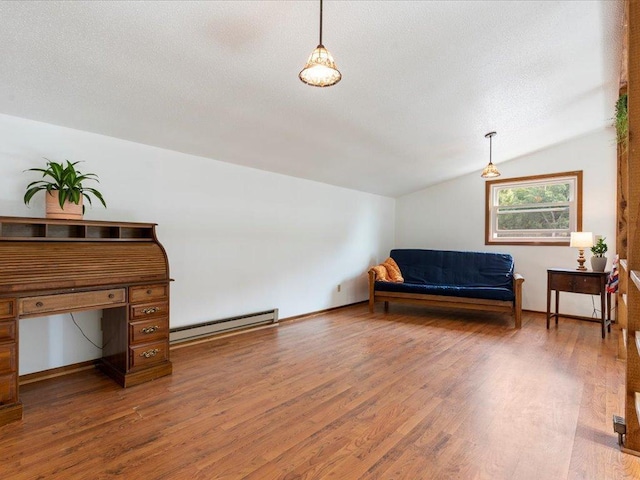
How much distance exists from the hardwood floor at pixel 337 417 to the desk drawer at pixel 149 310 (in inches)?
20.1

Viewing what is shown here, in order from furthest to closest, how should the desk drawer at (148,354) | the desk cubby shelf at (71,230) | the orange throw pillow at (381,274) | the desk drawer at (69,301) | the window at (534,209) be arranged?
1. the orange throw pillow at (381,274)
2. the window at (534,209)
3. the desk drawer at (148,354)
4. the desk cubby shelf at (71,230)
5. the desk drawer at (69,301)

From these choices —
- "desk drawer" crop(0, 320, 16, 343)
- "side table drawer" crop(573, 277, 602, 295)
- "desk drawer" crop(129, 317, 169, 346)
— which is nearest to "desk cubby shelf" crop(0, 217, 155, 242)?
"desk drawer" crop(0, 320, 16, 343)

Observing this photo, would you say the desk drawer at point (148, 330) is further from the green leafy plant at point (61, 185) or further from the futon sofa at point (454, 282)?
the futon sofa at point (454, 282)

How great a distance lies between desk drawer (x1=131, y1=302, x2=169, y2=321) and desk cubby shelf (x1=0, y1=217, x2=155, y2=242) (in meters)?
0.53

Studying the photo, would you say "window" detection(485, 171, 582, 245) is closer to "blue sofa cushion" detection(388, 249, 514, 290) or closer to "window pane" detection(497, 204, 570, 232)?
"window pane" detection(497, 204, 570, 232)

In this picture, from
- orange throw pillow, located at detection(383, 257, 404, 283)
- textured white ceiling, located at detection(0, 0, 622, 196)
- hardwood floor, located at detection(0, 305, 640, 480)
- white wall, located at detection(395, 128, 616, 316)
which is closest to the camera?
hardwood floor, located at detection(0, 305, 640, 480)

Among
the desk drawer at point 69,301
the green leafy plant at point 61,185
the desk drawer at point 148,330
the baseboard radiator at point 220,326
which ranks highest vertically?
the green leafy plant at point 61,185

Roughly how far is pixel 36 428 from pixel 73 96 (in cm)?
214

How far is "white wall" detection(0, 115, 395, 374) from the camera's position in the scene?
2.64 m

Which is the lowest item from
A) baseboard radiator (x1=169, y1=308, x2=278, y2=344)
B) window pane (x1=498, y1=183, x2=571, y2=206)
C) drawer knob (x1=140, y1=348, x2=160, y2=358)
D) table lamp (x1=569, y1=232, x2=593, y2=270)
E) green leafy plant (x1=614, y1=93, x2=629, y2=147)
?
baseboard radiator (x1=169, y1=308, x2=278, y2=344)

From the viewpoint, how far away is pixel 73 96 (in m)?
2.36

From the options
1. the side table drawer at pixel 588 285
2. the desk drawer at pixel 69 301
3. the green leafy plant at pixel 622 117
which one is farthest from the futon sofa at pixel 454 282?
the desk drawer at pixel 69 301

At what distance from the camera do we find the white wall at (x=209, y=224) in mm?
2637

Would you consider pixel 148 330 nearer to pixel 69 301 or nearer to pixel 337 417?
pixel 69 301
